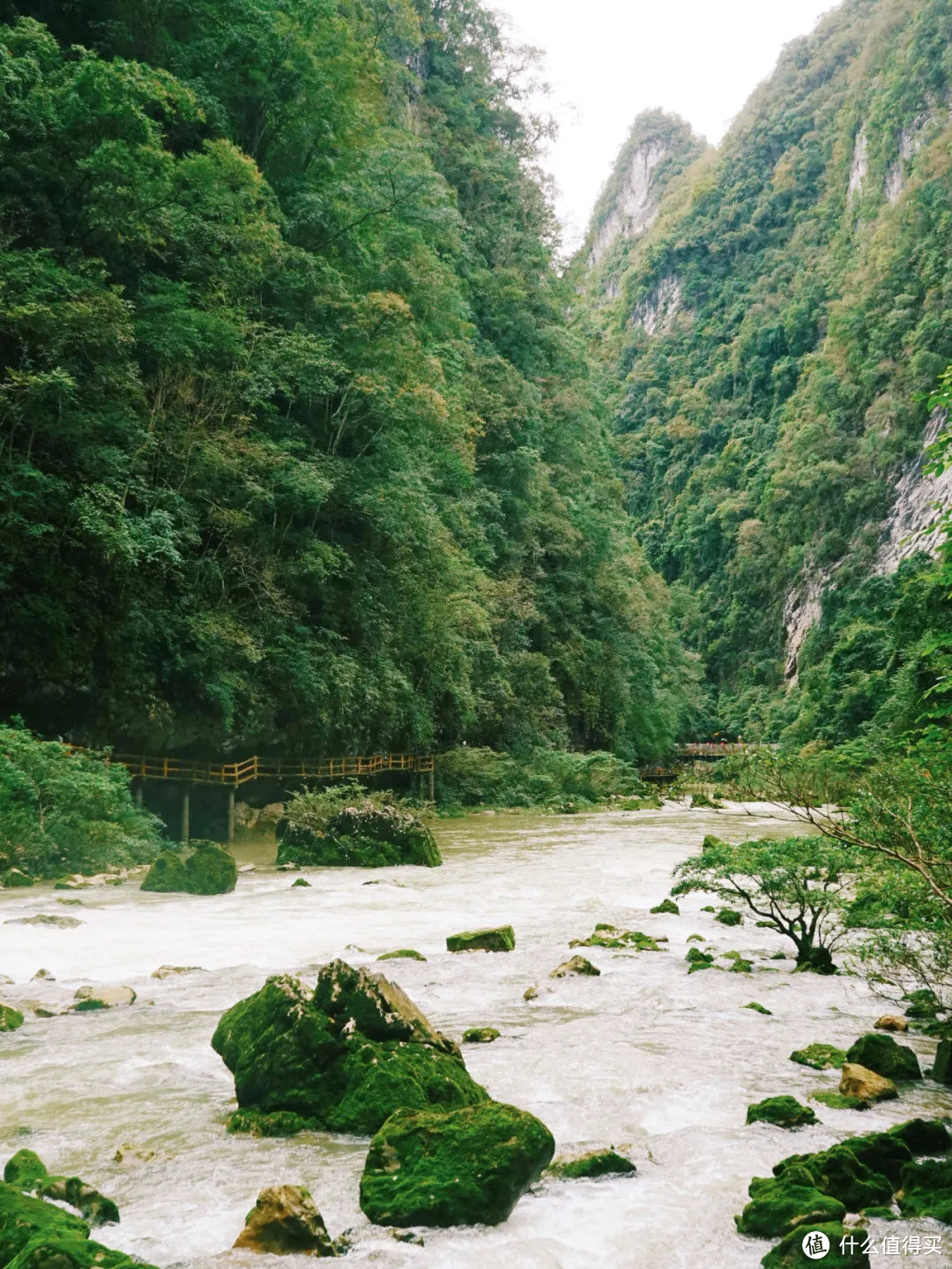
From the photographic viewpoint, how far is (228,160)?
20.3 m

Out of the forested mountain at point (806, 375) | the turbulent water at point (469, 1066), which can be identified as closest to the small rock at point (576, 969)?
the turbulent water at point (469, 1066)

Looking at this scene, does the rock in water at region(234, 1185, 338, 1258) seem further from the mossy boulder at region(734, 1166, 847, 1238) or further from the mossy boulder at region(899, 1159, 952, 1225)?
the mossy boulder at region(899, 1159, 952, 1225)

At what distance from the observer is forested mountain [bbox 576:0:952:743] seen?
55188 millimetres

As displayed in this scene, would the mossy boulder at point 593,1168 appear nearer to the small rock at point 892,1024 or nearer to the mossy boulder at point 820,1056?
the mossy boulder at point 820,1056

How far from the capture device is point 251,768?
19812mm

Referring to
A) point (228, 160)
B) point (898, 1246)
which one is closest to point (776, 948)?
point (898, 1246)

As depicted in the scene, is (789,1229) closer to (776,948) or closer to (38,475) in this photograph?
(776,948)

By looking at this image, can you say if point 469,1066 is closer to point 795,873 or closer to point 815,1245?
point 815,1245

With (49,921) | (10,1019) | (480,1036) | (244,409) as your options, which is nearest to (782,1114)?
(480,1036)

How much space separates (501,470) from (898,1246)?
3232 centimetres

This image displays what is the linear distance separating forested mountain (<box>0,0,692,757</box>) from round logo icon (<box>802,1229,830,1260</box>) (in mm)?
13862

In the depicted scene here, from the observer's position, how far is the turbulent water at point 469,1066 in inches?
169

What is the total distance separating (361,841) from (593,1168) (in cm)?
1280

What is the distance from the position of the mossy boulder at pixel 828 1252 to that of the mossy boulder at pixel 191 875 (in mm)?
10505
